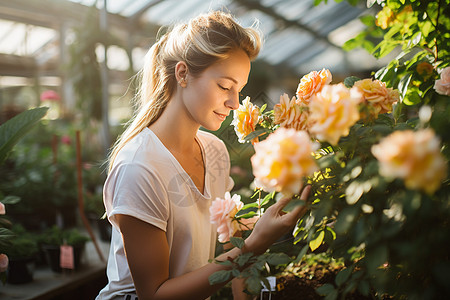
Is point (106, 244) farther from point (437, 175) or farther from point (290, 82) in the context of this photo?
point (290, 82)

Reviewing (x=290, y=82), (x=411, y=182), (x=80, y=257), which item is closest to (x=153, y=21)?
(x=290, y=82)

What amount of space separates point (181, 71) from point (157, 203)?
0.38 meters

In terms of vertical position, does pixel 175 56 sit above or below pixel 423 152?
above

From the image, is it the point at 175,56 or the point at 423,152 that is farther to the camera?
the point at 175,56

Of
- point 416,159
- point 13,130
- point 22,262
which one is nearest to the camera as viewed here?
point 416,159

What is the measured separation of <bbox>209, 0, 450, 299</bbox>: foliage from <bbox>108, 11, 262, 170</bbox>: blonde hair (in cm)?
24

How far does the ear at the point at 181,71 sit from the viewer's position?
109 cm

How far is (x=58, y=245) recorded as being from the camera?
93.6 inches

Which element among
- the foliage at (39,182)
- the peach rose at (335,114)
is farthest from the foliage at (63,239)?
the peach rose at (335,114)

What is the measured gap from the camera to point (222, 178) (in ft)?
4.28

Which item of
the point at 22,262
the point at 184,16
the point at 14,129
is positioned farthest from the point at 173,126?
the point at 184,16

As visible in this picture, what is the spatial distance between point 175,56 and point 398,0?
2.13 ft

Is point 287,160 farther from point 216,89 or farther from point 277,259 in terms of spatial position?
point 216,89

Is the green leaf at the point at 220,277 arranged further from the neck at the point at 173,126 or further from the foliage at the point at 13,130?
the foliage at the point at 13,130
